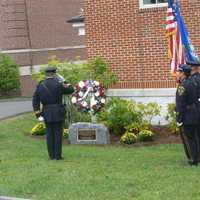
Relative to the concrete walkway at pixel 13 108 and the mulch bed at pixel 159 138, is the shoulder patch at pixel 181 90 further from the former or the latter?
the concrete walkway at pixel 13 108

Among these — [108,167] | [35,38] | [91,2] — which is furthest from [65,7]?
[108,167]

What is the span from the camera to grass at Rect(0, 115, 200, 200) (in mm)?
8781

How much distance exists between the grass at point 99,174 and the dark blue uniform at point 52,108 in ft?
1.13

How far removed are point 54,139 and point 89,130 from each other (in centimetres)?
282

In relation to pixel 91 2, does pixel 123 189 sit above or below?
below

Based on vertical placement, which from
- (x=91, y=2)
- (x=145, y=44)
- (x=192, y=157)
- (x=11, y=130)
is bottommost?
(x=11, y=130)

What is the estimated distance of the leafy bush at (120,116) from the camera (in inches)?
603

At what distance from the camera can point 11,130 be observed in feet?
56.6

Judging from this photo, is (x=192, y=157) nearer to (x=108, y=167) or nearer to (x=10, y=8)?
(x=108, y=167)

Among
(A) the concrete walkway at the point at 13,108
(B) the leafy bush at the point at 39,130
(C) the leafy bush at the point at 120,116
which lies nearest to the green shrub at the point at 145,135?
(C) the leafy bush at the point at 120,116

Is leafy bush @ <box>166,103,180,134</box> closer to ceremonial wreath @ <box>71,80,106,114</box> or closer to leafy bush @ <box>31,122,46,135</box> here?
ceremonial wreath @ <box>71,80,106,114</box>

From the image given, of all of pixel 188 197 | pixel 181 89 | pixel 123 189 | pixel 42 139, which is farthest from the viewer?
pixel 42 139

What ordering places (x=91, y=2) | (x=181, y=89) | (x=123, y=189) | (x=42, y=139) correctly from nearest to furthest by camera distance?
1. (x=123, y=189)
2. (x=181, y=89)
3. (x=42, y=139)
4. (x=91, y=2)

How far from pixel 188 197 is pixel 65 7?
1091 inches
